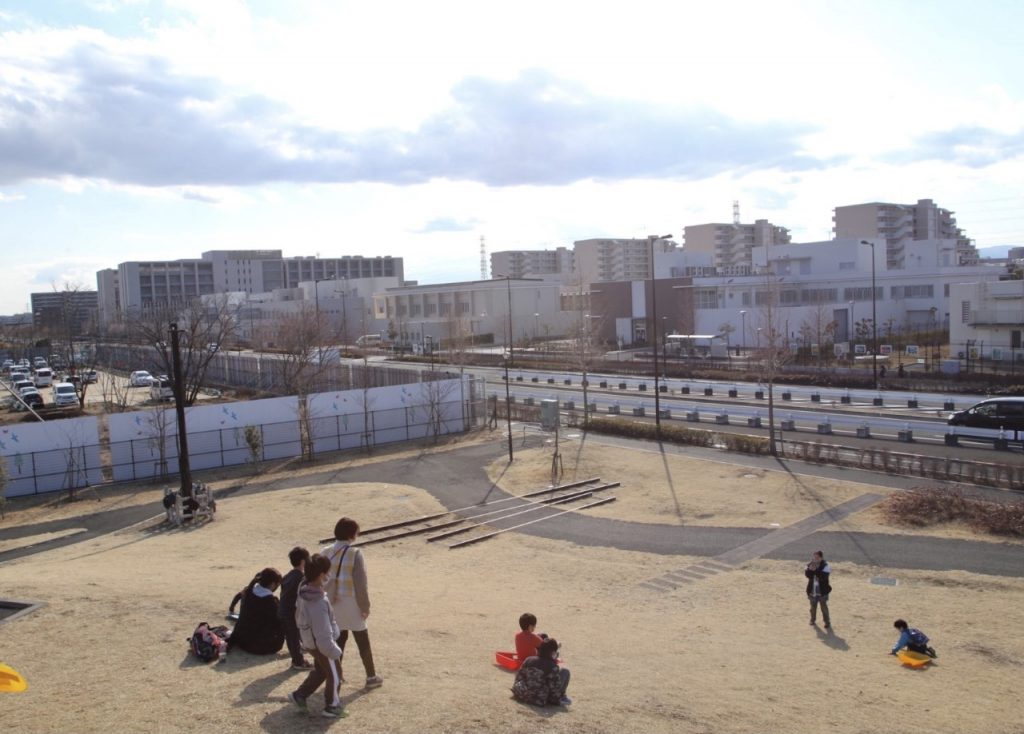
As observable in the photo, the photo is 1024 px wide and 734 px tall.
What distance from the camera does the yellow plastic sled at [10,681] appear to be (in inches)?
316

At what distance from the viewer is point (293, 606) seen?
8.23 m

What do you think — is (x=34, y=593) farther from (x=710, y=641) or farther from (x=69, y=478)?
(x=69, y=478)

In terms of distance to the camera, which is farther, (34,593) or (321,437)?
(321,437)

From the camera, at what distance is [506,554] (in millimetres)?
18484

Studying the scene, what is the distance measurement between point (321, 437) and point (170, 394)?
19176 mm

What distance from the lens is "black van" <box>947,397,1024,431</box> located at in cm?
2809

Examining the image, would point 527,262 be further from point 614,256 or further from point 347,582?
point 347,582

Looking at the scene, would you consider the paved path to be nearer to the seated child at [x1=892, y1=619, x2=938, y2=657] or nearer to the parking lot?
the seated child at [x1=892, y1=619, x2=938, y2=657]

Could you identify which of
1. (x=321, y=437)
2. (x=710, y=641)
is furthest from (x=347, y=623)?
(x=321, y=437)

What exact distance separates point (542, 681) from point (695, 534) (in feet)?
40.3

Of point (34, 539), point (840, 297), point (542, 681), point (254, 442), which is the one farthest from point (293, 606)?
point (840, 297)

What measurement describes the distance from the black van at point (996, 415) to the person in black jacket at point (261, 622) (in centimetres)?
2725

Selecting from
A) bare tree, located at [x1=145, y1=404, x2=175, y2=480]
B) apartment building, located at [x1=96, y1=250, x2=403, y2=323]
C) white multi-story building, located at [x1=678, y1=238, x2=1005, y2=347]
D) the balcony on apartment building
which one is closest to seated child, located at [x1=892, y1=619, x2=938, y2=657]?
bare tree, located at [x1=145, y1=404, x2=175, y2=480]

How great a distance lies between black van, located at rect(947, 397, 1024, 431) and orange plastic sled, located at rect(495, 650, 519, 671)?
980 inches
